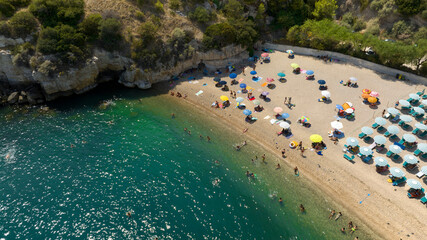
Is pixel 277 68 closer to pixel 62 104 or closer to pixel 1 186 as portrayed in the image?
pixel 62 104

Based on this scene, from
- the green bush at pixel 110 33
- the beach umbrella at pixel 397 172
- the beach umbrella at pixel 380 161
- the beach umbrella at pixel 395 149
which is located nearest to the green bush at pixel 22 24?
the green bush at pixel 110 33

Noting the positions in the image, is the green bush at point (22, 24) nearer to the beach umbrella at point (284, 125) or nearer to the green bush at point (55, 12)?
the green bush at point (55, 12)

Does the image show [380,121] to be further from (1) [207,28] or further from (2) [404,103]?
(1) [207,28]

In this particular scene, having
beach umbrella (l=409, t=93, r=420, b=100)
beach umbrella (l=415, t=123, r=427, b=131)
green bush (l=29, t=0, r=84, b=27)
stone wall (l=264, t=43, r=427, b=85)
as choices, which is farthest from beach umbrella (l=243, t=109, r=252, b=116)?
green bush (l=29, t=0, r=84, b=27)

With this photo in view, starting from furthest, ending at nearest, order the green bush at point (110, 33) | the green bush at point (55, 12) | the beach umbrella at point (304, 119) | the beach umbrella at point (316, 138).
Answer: the green bush at point (110, 33)
the green bush at point (55, 12)
the beach umbrella at point (304, 119)
the beach umbrella at point (316, 138)

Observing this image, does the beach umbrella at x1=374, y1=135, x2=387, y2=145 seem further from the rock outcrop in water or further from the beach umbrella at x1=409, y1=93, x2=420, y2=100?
the rock outcrop in water

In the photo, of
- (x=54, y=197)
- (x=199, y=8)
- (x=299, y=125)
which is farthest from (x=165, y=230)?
(x=199, y=8)
